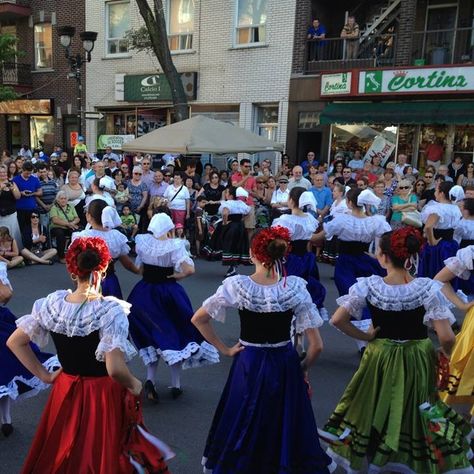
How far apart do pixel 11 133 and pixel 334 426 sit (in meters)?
22.6

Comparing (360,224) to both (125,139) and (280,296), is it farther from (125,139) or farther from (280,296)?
(125,139)

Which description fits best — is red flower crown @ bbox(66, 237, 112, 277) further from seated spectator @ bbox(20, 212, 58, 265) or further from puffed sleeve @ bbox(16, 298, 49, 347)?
seated spectator @ bbox(20, 212, 58, 265)

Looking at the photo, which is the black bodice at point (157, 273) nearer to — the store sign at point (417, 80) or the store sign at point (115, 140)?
the store sign at point (417, 80)

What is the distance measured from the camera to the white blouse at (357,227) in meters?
6.09

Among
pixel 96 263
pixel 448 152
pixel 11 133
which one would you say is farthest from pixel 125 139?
pixel 96 263

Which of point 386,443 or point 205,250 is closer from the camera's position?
point 386,443

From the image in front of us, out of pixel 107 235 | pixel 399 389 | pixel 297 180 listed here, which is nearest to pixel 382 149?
pixel 297 180

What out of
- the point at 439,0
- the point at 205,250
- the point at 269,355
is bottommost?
the point at 205,250

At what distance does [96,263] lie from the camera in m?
3.11

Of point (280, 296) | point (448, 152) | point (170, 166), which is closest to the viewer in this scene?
point (280, 296)

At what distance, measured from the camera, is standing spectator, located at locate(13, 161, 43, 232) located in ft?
34.9

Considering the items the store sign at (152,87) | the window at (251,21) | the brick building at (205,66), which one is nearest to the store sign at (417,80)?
the brick building at (205,66)

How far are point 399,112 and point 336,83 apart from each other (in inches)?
77.5

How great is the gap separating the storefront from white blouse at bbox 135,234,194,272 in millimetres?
11025
